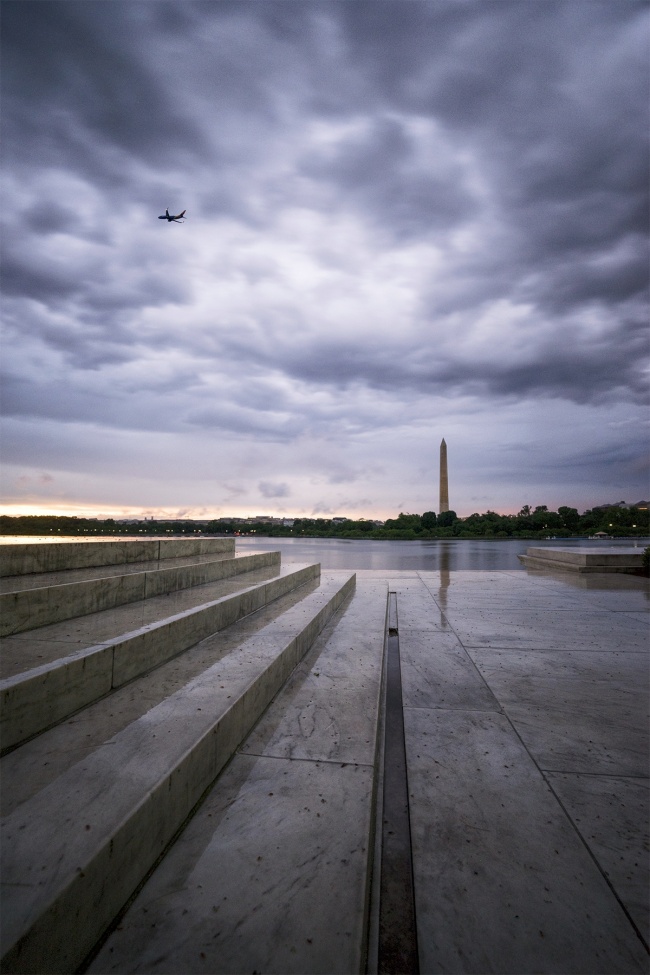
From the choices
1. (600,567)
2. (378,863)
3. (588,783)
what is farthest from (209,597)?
(600,567)

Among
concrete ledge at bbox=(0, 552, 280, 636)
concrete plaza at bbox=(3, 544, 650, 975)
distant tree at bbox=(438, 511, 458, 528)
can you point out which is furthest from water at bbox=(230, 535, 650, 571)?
distant tree at bbox=(438, 511, 458, 528)

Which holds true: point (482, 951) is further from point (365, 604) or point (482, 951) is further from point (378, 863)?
point (365, 604)

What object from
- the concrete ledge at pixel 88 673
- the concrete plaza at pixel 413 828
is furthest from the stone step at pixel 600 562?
the concrete ledge at pixel 88 673

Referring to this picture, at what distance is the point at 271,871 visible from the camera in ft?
6.16

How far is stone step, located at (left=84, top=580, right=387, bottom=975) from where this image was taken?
5.11ft

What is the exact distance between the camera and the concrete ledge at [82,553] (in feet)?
16.6

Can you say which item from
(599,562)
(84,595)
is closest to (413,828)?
(84,595)

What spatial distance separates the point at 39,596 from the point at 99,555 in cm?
260

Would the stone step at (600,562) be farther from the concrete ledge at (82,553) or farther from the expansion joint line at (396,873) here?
the expansion joint line at (396,873)

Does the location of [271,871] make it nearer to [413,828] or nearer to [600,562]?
[413,828]

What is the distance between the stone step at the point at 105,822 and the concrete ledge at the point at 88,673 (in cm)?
45

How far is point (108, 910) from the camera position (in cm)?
167

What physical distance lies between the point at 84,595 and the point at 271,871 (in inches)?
129

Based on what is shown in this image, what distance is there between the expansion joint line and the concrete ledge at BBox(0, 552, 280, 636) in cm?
303
